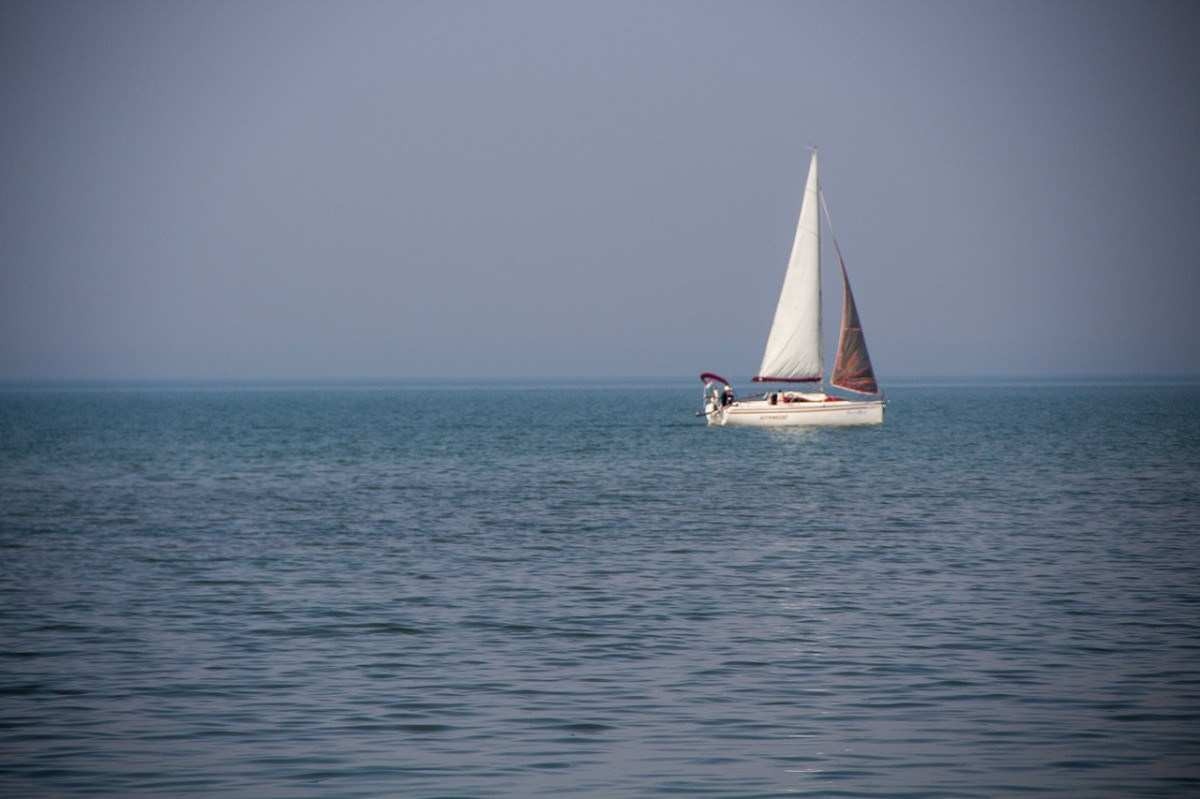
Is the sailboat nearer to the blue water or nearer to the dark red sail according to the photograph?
the dark red sail

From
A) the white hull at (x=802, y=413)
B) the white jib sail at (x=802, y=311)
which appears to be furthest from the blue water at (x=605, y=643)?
the white jib sail at (x=802, y=311)

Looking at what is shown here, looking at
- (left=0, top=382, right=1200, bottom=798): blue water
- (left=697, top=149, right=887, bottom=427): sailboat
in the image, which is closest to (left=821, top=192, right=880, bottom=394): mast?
(left=697, top=149, right=887, bottom=427): sailboat

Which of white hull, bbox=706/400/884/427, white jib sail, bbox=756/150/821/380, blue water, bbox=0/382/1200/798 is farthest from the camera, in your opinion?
white jib sail, bbox=756/150/821/380

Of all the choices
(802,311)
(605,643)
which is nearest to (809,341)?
(802,311)

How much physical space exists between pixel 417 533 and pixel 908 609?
14602 millimetres

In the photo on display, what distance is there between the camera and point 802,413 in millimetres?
84938

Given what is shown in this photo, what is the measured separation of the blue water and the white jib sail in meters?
43.6

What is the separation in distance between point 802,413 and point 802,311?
811cm

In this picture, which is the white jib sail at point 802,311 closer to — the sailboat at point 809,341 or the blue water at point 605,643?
the sailboat at point 809,341

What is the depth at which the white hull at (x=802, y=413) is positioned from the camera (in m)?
84.8

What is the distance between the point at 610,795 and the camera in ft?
41.6

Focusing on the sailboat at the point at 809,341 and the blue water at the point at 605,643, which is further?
the sailboat at the point at 809,341

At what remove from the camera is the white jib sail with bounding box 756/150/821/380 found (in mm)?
90125

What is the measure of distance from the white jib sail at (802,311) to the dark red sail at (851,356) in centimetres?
127
